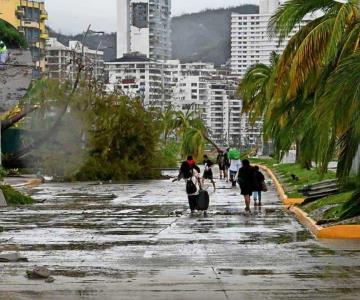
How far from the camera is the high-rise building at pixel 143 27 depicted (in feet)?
625

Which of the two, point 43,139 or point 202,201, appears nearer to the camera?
point 202,201

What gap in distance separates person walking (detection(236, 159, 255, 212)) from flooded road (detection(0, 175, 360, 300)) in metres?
0.59

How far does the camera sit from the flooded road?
1159 centimetres

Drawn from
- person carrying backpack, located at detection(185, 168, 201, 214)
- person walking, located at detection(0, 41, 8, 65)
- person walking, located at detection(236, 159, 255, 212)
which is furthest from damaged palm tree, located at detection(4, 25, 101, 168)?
person carrying backpack, located at detection(185, 168, 201, 214)

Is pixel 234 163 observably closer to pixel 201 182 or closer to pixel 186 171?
pixel 201 182

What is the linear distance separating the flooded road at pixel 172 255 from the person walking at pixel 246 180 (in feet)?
1.93

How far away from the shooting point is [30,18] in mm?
125188

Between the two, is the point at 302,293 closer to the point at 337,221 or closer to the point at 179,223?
the point at 337,221

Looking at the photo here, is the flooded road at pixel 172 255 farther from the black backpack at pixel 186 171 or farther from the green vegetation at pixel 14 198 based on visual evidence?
the green vegetation at pixel 14 198

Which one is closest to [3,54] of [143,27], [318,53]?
[318,53]

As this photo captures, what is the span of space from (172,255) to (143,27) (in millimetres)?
182824

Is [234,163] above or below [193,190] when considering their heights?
below

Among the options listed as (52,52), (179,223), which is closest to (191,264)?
(179,223)

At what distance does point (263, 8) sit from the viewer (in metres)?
173
